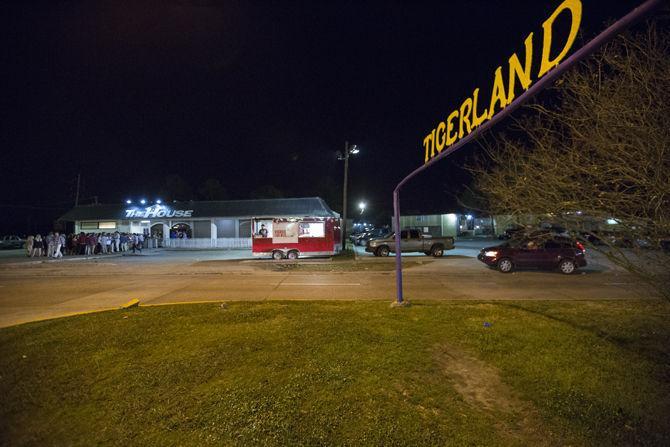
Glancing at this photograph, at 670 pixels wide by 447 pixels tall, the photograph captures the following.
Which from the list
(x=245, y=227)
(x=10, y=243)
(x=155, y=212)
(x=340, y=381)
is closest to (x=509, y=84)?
(x=340, y=381)

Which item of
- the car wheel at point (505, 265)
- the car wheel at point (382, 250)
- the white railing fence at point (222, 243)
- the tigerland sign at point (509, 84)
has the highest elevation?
the tigerland sign at point (509, 84)

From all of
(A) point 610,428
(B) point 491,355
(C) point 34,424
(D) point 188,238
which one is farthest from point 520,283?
(D) point 188,238

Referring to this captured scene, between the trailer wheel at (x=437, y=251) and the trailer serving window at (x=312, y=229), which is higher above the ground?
the trailer serving window at (x=312, y=229)

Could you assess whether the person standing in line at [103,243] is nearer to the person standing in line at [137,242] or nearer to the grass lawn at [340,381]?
the person standing in line at [137,242]

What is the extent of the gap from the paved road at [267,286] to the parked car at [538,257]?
0.41 meters

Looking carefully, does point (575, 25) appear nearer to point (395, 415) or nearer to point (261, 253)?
point (395, 415)

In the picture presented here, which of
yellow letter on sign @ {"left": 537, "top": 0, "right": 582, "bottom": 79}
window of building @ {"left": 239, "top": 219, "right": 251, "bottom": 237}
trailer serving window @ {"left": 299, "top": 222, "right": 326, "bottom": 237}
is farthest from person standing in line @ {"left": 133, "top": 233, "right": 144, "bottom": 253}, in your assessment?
yellow letter on sign @ {"left": 537, "top": 0, "right": 582, "bottom": 79}

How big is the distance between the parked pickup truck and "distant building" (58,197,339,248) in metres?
9.80

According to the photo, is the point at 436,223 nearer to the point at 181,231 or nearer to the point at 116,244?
the point at 181,231

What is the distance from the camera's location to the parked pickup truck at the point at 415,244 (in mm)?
Result: 22078

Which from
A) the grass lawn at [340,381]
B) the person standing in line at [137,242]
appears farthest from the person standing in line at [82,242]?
the grass lawn at [340,381]

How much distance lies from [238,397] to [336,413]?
3.95 ft

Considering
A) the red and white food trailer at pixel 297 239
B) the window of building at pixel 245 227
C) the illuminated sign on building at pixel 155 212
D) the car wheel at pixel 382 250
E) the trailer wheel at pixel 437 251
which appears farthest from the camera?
the illuminated sign on building at pixel 155 212

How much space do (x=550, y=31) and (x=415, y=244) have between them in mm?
19250
